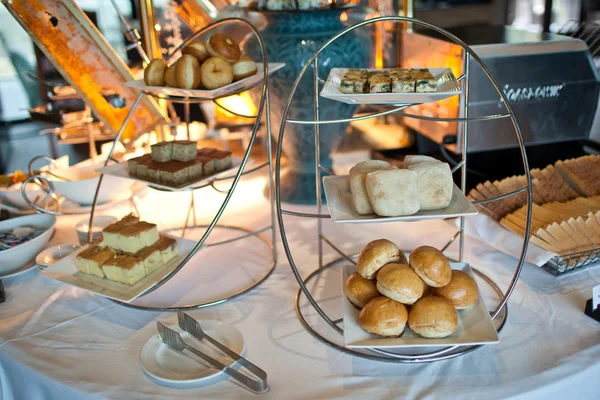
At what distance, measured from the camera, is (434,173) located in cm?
89

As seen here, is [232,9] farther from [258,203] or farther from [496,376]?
[496,376]

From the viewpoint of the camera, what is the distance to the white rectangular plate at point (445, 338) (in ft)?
2.76

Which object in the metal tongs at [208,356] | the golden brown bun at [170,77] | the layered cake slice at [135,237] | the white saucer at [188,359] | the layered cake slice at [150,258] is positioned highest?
the golden brown bun at [170,77]

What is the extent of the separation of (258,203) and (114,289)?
64 cm

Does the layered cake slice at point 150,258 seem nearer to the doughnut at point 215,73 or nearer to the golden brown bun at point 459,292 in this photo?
the doughnut at point 215,73

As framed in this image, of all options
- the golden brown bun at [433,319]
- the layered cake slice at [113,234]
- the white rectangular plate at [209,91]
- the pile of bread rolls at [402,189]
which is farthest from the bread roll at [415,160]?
the layered cake slice at [113,234]

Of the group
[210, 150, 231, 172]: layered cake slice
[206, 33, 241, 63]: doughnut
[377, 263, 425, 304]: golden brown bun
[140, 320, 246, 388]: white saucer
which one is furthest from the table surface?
[206, 33, 241, 63]: doughnut

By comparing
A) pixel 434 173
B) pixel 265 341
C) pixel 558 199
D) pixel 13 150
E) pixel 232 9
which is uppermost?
pixel 232 9

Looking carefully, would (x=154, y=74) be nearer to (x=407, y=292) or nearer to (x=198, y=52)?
(x=198, y=52)

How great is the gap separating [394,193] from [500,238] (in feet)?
1.62

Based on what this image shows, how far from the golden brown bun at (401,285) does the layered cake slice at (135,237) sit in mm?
498

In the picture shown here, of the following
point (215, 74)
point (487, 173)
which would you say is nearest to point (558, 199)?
point (487, 173)

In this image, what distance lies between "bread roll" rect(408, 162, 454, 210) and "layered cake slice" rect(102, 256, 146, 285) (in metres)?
0.55

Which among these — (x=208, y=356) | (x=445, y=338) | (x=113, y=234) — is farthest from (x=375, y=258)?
(x=113, y=234)
